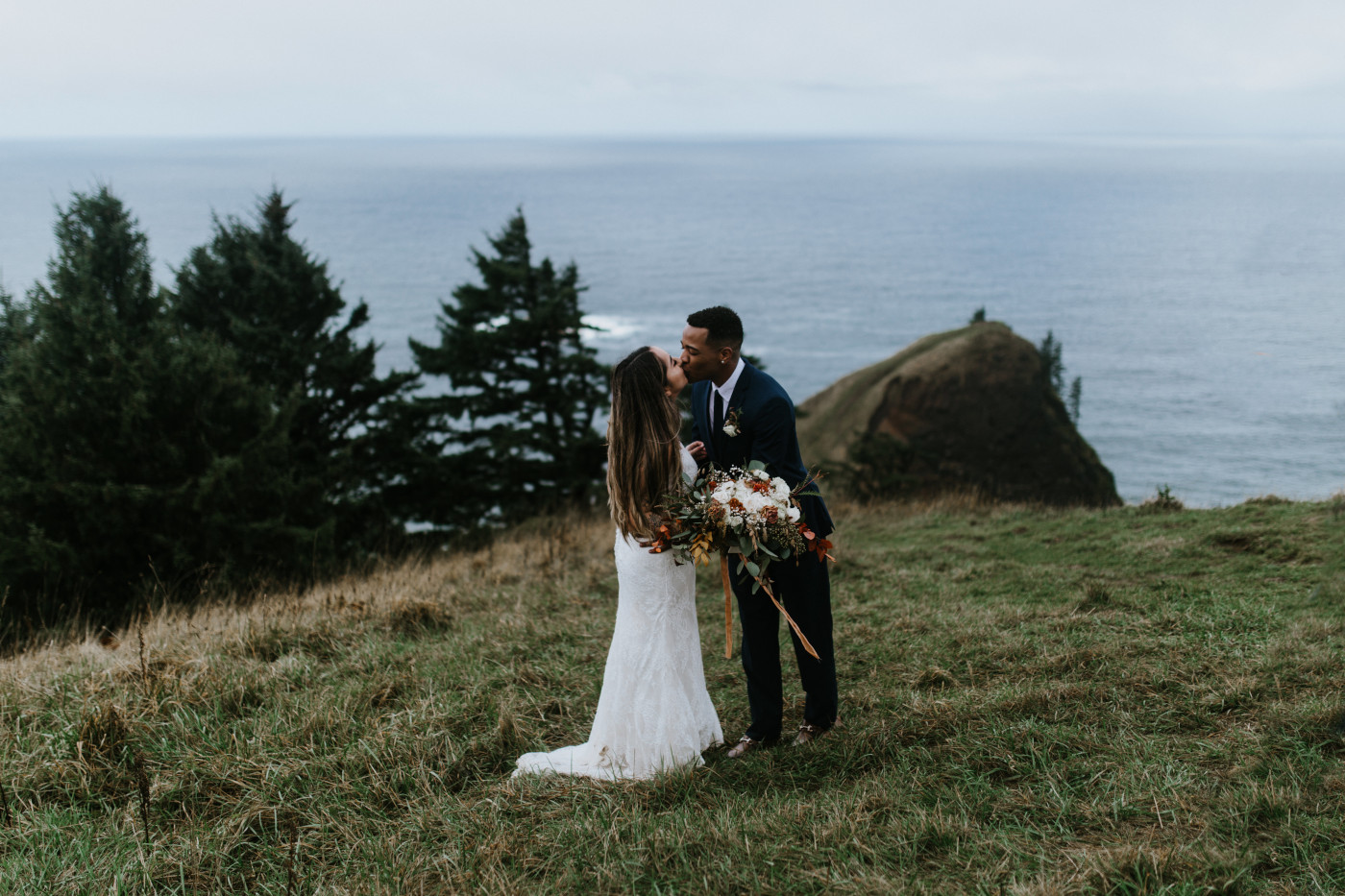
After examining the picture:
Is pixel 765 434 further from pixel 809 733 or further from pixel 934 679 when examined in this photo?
pixel 934 679

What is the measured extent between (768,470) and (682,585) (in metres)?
0.86

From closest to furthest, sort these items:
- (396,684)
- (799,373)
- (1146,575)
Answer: (396,684)
(1146,575)
(799,373)

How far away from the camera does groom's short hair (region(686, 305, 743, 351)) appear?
452 centimetres

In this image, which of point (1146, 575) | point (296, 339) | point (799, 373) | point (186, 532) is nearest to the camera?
point (1146, 575)

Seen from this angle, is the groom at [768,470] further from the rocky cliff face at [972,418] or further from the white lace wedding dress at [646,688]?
the rocky cliff face at [972,418]

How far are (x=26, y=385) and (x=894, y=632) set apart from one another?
20.1 meters

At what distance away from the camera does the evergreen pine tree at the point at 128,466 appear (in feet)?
53.9

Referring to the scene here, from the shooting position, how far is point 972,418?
78.6ft

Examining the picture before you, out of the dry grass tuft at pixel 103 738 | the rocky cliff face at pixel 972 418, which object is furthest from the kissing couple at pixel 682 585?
the rocky cliff face at pixel 972 418

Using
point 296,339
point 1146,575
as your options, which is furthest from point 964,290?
point 1146,575

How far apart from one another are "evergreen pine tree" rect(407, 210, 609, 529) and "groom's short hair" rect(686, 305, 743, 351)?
738 inches

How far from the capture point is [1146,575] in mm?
8008

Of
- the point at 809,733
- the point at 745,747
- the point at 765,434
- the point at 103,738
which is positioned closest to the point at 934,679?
the point at 809,733

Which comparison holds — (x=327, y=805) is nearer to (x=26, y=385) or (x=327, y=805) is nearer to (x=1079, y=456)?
(x=26, y=385)
